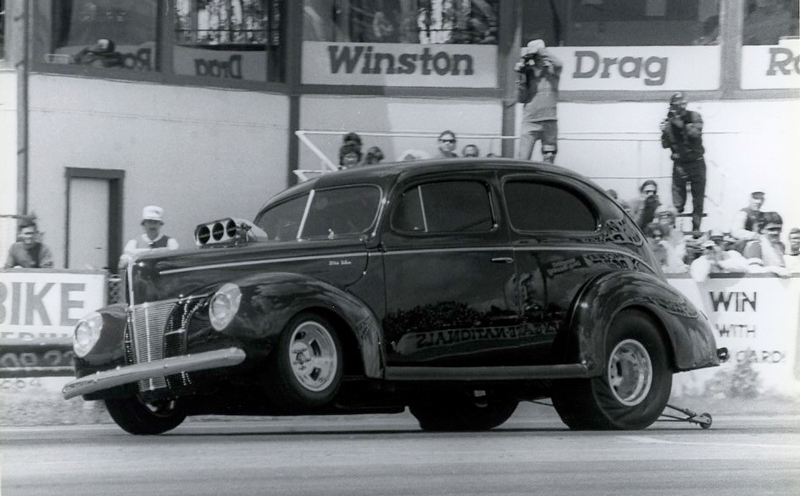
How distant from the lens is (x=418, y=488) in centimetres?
562

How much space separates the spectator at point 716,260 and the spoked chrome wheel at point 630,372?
146 inches

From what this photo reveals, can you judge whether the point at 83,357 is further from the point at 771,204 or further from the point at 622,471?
the point at 771,204

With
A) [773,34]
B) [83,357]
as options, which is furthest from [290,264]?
[773,34]

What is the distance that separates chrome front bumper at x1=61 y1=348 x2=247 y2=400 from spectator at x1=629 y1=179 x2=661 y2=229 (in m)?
4.99

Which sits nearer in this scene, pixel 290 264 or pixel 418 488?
pixel 418 488

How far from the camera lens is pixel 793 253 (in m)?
11.9

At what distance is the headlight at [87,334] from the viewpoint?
7434 millimetres

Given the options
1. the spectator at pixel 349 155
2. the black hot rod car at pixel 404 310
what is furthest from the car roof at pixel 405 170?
the spectator at pixel 349 155

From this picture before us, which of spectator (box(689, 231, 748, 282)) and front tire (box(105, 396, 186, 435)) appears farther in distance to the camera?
spectator (box(689, 231, 748, 282))

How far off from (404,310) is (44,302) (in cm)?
410

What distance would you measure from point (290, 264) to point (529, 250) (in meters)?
1.42

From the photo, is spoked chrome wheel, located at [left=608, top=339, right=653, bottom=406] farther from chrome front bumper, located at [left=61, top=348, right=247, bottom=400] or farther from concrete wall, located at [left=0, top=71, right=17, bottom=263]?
concrete wall, located at [left=0, top=71, right=17, bottom=263]

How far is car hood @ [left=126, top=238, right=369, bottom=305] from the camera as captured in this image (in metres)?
6.87

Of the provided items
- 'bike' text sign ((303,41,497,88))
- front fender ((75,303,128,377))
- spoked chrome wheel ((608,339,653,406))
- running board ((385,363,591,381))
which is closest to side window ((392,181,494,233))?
running board ((385,363,591,381))
